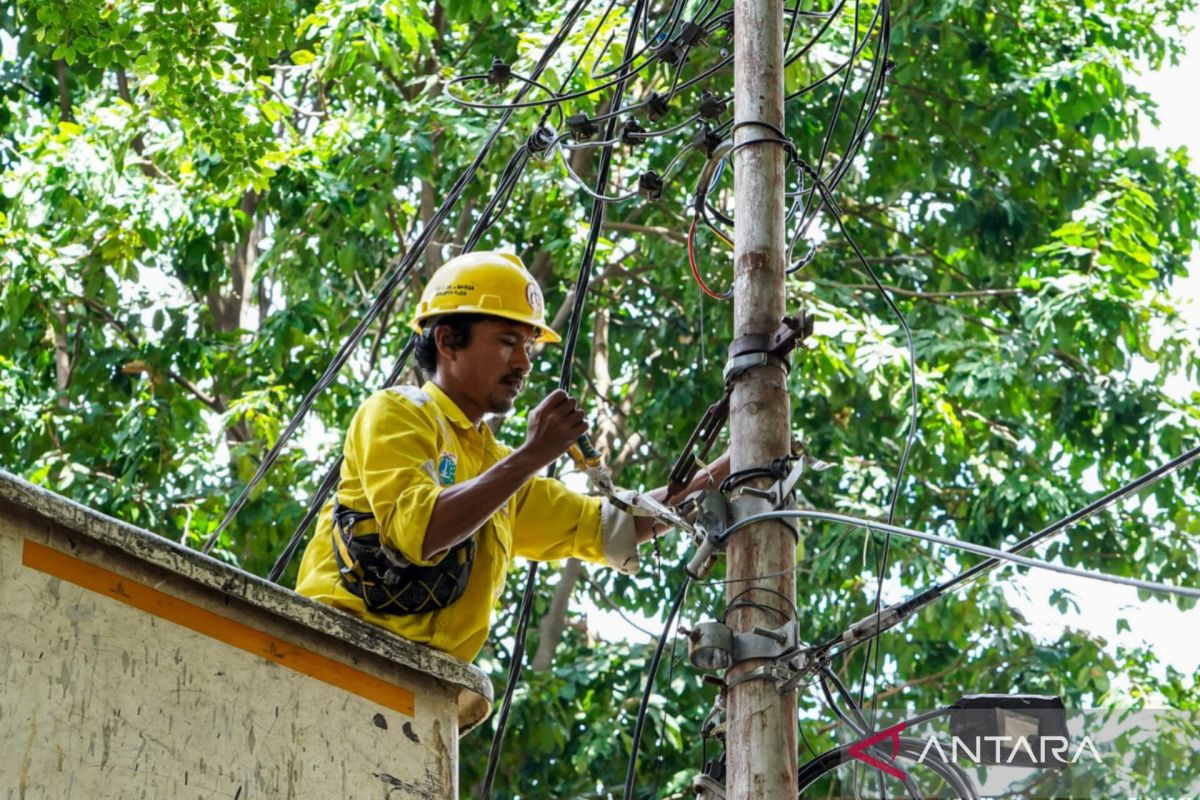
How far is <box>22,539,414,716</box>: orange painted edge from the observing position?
273 cm

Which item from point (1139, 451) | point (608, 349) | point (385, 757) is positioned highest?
point (608, 349)

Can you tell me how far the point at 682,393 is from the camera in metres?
9.78

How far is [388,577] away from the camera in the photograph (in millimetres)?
3607

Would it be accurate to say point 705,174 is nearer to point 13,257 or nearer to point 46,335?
point 13,257

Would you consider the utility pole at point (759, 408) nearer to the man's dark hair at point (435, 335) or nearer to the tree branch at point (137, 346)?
the man's dark hair at point (435, 335)

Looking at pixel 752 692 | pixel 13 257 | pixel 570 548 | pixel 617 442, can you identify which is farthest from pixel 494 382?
pixel 617 442

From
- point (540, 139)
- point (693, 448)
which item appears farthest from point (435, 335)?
point (540, 139)

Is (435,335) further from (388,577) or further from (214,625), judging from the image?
(214,625)

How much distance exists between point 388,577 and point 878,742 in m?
1.16

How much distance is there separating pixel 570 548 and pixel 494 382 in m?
0.55

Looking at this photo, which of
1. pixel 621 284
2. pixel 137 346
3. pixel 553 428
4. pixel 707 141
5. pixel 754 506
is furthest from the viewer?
pixel 621 284

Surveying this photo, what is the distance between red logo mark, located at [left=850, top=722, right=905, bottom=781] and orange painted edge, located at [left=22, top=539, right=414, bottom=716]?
1149mm

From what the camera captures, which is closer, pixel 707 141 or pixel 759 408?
pixel 759 408

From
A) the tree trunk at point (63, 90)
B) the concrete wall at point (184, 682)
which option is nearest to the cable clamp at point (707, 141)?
the concrete wall at point (184, 682)
